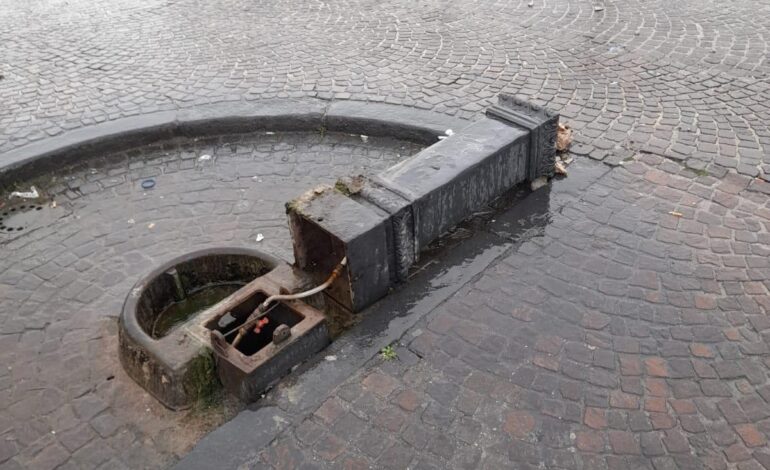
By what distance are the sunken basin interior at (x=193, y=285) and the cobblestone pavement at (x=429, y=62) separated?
3.08 m

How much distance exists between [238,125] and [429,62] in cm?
263

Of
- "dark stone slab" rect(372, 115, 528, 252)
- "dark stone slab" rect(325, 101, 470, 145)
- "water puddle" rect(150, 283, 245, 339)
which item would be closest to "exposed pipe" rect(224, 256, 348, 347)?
"dark stone slab" rect(372, 115, 528, 252)

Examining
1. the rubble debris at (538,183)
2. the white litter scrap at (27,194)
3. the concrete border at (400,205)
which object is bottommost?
the white litter scrap at (27,194)

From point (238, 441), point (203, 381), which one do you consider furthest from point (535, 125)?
point (238, 441)

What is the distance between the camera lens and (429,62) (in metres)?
8.72

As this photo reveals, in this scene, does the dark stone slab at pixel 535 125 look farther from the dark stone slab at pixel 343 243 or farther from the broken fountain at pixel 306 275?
the dark stone slab at pixel 343 243

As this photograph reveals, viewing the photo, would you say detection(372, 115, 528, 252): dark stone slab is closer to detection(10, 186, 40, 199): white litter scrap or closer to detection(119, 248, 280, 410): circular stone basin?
detection(119, 248, 280, 410): circular stone basin

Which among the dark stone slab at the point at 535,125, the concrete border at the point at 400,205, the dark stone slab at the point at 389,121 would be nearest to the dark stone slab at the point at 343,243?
the concrete border at the point at 400,205

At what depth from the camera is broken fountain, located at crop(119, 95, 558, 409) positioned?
442cm

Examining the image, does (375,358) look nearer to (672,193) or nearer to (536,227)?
(536,227)

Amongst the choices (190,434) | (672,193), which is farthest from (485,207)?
(190,434)

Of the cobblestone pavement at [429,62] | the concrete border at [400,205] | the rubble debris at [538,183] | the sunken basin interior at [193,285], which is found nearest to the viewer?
the concrete border at [400,205]

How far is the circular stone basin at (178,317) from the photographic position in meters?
4.41

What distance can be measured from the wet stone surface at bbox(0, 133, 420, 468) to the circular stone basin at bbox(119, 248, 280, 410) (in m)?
0.17
